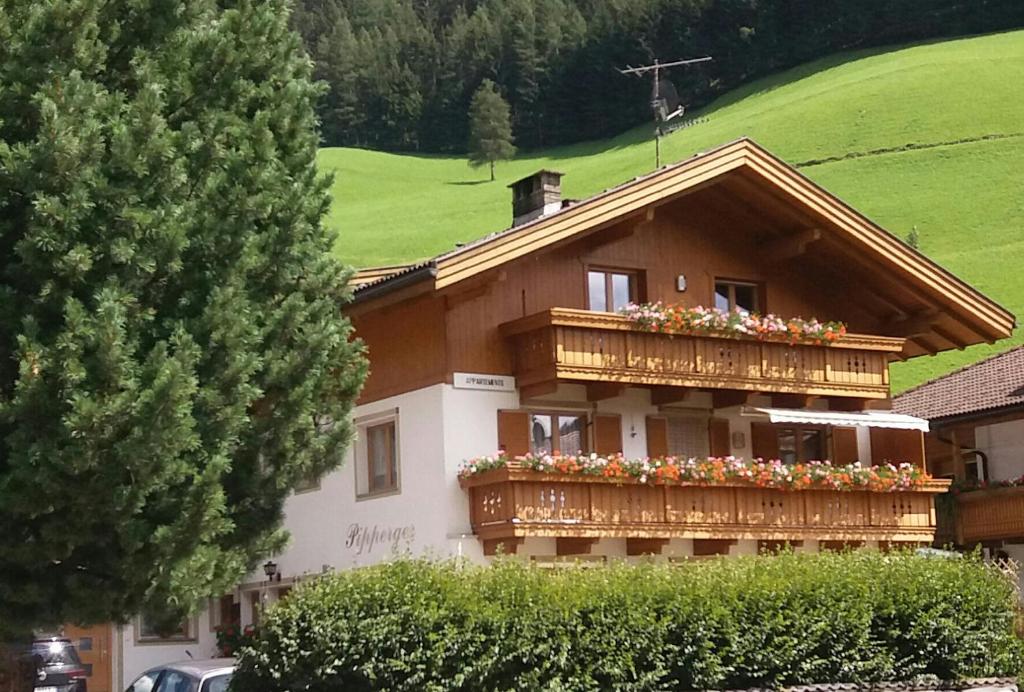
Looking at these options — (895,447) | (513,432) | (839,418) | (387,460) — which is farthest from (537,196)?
(895,447)

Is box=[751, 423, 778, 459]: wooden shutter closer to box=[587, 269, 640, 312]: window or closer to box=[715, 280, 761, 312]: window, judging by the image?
box=[715, 280, 761, 312]: window

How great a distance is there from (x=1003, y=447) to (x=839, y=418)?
295 inches

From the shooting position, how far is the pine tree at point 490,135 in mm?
107125

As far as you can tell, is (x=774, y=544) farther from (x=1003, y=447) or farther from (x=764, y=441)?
(x=1003, y=447)

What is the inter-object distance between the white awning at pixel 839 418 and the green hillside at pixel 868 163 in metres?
29.4

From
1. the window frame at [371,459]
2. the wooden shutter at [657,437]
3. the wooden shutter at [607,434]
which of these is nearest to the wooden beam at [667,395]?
the wooden shutter at [657,437]

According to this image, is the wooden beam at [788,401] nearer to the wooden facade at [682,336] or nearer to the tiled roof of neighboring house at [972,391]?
the wooden facade at [682,336]

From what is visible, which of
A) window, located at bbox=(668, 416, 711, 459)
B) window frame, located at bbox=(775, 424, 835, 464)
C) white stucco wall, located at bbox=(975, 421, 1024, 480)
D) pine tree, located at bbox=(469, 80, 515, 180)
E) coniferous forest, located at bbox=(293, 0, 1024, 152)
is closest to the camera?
window, located at bbox=(668, 416, 711, 459)

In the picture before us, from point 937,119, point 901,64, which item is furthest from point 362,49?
point 937,119

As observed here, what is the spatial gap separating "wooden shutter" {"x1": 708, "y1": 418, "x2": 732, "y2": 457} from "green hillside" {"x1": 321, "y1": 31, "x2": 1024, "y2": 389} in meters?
30.8

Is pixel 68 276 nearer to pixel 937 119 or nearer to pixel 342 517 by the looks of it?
pixel 342 517

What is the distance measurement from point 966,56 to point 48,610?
8986 cm

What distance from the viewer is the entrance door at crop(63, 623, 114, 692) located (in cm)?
2808

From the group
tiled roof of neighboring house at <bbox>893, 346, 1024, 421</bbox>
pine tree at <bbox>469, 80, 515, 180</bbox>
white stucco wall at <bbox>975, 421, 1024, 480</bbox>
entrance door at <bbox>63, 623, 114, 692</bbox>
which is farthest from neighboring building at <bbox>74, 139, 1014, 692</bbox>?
pine tree at <bbox>469, 80, 515, 180</bbox>
